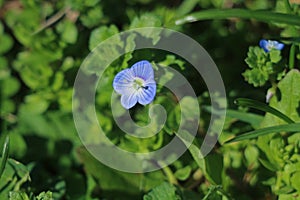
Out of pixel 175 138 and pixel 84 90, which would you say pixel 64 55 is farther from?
pixel 175 138

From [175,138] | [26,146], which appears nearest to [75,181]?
[26,146]

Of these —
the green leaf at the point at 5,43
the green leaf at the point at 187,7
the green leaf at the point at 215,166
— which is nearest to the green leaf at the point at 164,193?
the green leaf at the point at 215,166

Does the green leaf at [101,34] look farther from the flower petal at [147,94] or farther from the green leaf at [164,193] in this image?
the green leaf at [164,193]

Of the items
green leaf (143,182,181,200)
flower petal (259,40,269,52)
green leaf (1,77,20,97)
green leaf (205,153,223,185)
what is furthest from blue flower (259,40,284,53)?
green leaf (1,77,20,97)

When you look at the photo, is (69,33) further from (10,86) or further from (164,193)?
(164,193)

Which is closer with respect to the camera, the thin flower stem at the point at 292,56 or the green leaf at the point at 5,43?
the thin flower stem at the point at 292,56

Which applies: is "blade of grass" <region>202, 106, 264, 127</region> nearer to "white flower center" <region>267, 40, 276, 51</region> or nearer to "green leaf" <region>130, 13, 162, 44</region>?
"white flower center" <region>267, 40, 276, 51</region>

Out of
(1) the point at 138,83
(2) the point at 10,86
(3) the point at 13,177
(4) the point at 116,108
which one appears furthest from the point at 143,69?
(2) the point at 10,86
